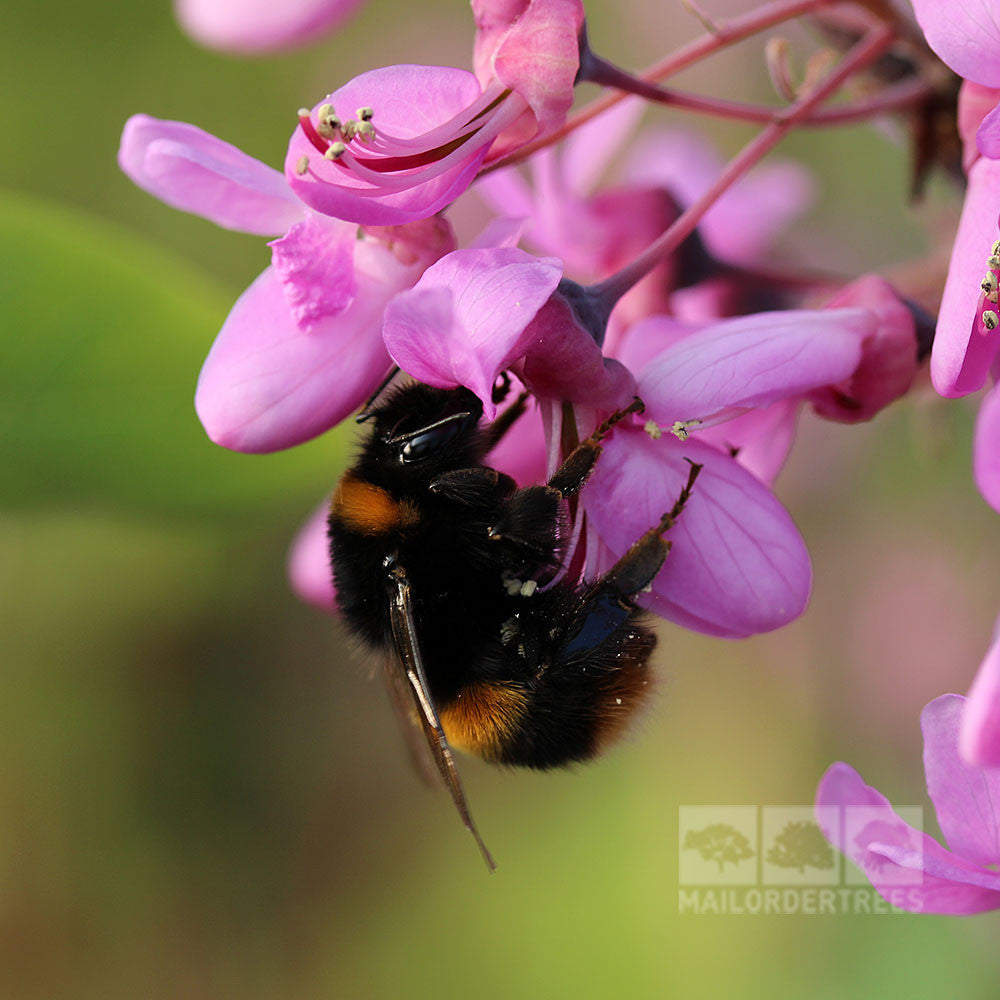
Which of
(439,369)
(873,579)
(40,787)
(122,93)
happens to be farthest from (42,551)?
(439,369)

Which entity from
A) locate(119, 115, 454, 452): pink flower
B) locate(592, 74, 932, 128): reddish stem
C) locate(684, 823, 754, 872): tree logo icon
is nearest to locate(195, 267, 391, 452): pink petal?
locate(119, 115, 454, 452): pink flower

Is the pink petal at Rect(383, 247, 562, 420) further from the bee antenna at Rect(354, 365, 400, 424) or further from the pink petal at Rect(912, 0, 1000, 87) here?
the pink petal at Rect(912, 0, 1000, 87)

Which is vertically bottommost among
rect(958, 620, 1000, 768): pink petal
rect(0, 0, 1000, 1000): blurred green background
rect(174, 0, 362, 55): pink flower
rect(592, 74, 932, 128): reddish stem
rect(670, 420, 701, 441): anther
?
rect(0, 0, 1000, 1000): blurred green background

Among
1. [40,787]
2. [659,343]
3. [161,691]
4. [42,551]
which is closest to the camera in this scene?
[659,343]

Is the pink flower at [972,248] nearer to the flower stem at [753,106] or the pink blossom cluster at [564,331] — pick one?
the pink blossom cluster at [564,331]

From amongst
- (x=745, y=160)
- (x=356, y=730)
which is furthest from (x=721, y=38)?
(x=356, y=730)

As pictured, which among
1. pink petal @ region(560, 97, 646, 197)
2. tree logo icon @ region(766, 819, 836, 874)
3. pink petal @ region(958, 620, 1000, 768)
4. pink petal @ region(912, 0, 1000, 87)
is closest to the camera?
pink petal @ region(958, 620, 1000, 768)

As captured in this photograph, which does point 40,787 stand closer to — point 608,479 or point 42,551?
point 42,551
